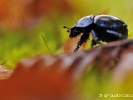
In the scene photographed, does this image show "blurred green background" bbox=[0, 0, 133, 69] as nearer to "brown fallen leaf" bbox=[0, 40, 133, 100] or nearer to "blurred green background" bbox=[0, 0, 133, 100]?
"blurred green background" bbox=[0, 0, 133, 100]

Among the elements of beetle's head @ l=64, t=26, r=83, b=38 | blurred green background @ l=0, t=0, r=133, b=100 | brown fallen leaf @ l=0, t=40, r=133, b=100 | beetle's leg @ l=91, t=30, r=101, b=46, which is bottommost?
brown fallen leaf @ l=0, t=40, r=133, b=100

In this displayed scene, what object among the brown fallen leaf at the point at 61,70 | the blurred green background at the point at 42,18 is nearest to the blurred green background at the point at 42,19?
the blurred green background at the point at 42,18

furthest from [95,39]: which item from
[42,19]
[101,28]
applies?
[42,19]

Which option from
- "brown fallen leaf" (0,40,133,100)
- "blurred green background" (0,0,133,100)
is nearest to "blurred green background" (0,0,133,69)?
"blurred green background" (0,0,133,100)

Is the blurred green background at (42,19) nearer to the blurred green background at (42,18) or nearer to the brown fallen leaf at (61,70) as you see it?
the blurred green background at (42,18)

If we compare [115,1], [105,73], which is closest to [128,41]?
[105,73]

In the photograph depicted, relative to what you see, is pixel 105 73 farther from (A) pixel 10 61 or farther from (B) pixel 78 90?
(A) pixel 10 61

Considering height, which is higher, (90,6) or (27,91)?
(90,6)
